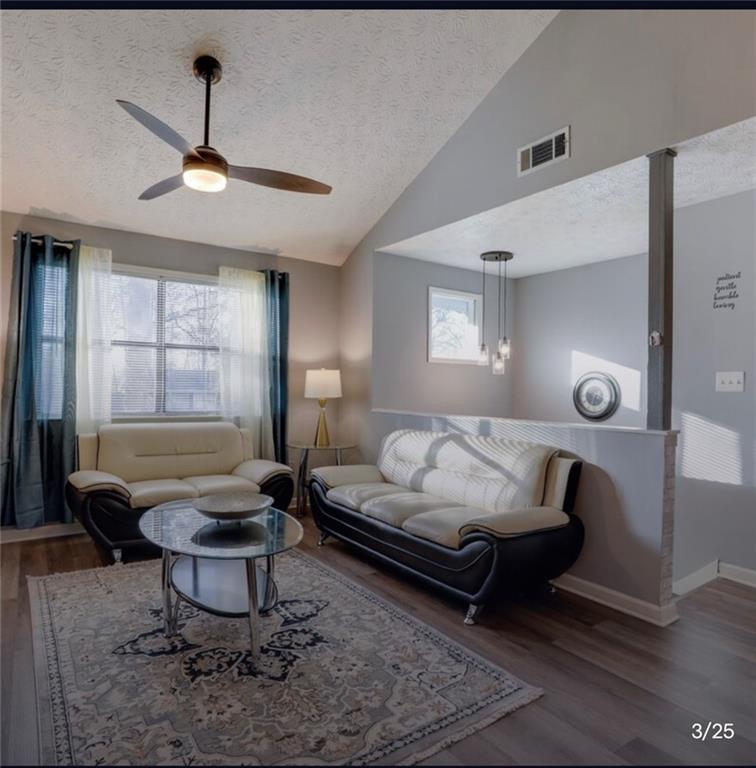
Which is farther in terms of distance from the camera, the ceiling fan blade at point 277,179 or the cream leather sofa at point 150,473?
the cream leather sofa at point 150,473

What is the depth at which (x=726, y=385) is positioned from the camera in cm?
364

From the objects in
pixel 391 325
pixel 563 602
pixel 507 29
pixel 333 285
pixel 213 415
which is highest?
pixel 507 29

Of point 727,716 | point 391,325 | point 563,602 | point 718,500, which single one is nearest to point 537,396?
point 391,325

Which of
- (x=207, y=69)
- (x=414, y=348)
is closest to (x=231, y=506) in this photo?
(x=207, y=69)

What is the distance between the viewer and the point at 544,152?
3430mm

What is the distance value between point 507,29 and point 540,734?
12.8ft

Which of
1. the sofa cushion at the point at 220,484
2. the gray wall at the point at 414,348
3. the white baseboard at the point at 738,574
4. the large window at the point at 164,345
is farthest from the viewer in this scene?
the gray wall at the point at 414,348

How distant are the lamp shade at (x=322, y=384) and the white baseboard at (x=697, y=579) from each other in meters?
3.12

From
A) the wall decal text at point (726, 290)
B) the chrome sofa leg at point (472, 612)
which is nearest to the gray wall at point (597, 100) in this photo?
the wall decal text at point (726, 290)

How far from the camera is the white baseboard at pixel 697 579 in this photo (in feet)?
10.7

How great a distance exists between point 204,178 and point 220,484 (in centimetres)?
232

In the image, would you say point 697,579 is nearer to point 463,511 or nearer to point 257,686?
point 463,511

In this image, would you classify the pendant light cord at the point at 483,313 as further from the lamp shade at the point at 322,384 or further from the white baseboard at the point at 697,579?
the white baseboard at the point at 697,579

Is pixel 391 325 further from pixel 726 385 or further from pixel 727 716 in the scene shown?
pixel 727 716
